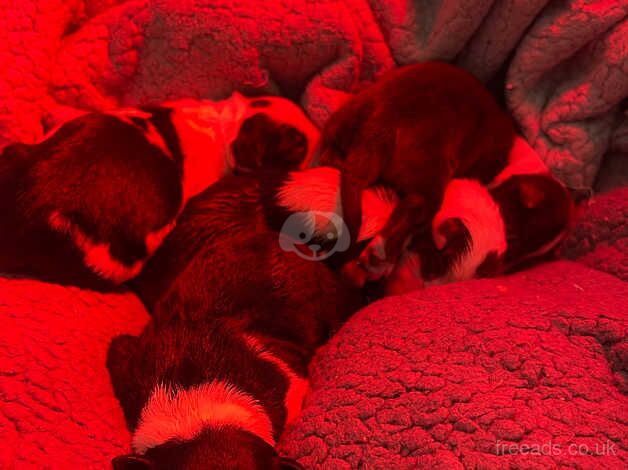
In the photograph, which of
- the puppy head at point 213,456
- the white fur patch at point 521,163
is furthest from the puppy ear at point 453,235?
the puppy head at point 213,456

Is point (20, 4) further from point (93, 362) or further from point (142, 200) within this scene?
point (93, 362)

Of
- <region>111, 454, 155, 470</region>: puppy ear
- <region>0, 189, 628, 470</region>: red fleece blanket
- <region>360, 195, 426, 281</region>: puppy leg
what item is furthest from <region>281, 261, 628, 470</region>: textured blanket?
<region>111, 454, 155, 470</region>: puppy ear

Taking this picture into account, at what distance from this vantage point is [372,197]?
196cm

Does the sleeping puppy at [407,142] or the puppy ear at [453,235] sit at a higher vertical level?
the sleeping puppy at [407,142]

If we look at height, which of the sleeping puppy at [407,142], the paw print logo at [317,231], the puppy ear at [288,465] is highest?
the sleeping puppy at [407,142]

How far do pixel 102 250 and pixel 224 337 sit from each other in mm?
512

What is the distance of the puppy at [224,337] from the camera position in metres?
1.24

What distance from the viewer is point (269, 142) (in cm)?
215

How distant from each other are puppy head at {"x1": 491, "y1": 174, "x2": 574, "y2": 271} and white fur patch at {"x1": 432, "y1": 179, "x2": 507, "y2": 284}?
0.05 metres

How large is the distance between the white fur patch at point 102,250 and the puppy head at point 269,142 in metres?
0.45

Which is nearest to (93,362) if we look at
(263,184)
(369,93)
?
(263,184)

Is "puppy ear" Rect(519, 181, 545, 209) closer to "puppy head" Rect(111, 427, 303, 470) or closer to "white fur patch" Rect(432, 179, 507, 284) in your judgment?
"white fur patch" Rect(432, 179, 507, 284)

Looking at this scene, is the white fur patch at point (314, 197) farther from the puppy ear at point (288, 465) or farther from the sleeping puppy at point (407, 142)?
the puppy ear at point (288, 465)

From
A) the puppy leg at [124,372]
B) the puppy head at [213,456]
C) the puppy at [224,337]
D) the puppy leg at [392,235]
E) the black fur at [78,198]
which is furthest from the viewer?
the puppy leg at [392,235]
